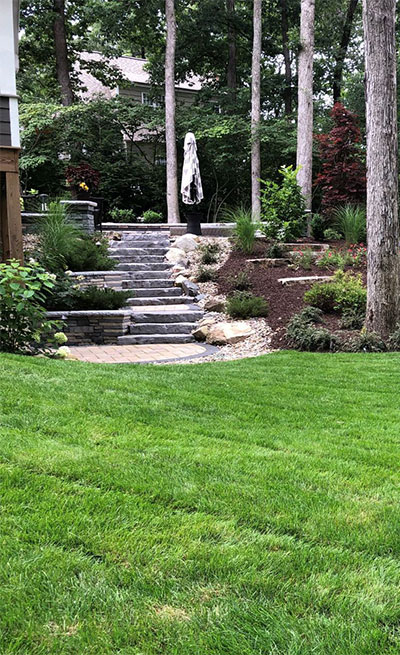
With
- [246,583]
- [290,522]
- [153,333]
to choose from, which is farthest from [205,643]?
[153,333]

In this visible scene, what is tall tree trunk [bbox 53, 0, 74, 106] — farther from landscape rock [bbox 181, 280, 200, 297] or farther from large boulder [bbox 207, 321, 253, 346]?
large boulder [bbox 207, 321, 253, 346]

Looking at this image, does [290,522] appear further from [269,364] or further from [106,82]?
[106,82]

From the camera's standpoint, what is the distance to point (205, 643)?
4.37 feet

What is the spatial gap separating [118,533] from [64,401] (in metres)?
1.62

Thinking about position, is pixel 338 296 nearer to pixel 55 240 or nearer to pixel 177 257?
pixel 177 257

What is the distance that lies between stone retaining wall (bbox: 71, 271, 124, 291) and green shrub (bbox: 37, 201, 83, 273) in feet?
1.11

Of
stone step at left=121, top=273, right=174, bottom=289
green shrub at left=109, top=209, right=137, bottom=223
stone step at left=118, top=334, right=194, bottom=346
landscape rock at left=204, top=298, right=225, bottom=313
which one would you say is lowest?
stone step at left=118, top=334, right=194, bottom=346

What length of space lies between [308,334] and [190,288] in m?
3.55

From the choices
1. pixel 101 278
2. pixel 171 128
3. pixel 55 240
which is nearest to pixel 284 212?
pixel 101 278

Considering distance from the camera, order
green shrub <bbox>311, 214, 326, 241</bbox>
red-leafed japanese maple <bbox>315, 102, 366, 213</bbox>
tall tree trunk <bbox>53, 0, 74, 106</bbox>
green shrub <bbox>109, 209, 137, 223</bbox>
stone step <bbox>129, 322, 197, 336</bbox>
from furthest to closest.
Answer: tall tree trunk <bbox>53, 0, 74, 106</bbox>
green shrub <bbox>109, 209, 137, 223</bbox>
red-leafed japanese maple <bbox>315, 102, 366, 213</bbox>
green shrub <bbox>311, 214, 326, 241</bbox>
stone step <bbox>129, 322, 197, 336</bbox>

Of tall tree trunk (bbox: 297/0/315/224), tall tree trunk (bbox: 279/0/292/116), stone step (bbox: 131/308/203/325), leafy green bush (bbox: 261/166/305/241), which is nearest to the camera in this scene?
stone step (bbox: 131/308/203/325)

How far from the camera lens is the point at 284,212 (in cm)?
→ 1184

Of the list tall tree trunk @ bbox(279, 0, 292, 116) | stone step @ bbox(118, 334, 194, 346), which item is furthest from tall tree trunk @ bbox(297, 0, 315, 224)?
stone step @ bbox(118, 334, 194, 346)

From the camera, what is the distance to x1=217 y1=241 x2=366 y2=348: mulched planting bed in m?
7.61
